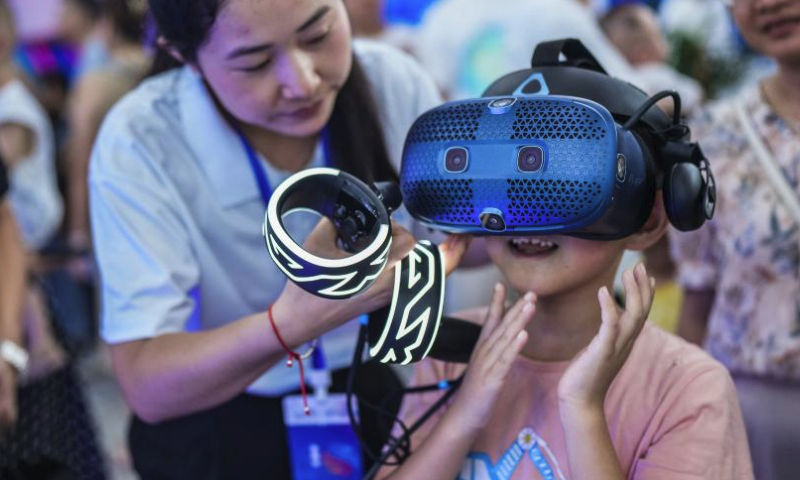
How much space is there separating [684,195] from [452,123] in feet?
0.89

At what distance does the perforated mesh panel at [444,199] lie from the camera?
95 centimetres

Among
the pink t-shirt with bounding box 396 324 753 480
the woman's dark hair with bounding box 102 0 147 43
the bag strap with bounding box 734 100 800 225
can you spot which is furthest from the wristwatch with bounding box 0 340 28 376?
the woman's dark hair with bounding box 102 0 147 43

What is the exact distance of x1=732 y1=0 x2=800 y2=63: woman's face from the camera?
134cm

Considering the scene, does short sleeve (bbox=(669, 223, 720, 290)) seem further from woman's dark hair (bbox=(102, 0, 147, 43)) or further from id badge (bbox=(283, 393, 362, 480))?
woman's dark hair (bbox=(102, 0, 147, 43))

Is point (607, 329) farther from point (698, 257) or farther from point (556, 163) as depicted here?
point (698, 257)

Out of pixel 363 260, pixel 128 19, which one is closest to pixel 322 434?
pixel 363 260

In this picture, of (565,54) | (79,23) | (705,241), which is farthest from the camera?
(79,23)

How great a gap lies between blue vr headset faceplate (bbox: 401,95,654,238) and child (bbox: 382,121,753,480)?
10 cm

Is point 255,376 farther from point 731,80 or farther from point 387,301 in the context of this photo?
point 731,80

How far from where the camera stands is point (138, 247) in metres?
1.21

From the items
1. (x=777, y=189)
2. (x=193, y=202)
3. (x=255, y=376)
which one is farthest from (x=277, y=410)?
(x=777, y=189)

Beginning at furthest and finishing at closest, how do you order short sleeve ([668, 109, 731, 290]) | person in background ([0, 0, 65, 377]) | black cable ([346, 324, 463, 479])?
person in background ([0, 0, 65, 377]) → short sleeve ([668, 109, 731, 290]) → black cable ([346, 324, 463, 479])

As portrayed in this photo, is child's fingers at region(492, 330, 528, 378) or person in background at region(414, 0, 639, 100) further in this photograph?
person in background at region(414, 0, 639, 100)

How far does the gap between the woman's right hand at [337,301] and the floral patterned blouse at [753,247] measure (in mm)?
618
